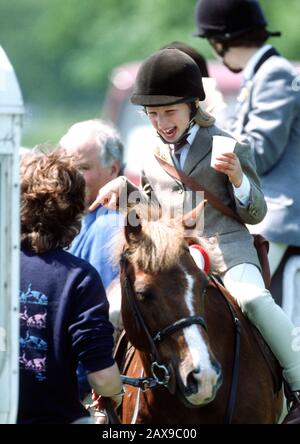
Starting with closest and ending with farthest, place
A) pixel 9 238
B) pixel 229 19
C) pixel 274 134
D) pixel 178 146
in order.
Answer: pixel 9 238
pixel 178 146
pixel 274 134
pixel 229 19

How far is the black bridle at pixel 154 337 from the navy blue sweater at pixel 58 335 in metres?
0.27

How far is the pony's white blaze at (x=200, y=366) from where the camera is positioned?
509 centimetres

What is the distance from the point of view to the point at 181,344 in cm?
520

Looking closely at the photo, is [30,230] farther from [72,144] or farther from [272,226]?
[272,226]

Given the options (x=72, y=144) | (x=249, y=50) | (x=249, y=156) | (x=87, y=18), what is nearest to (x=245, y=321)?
(x=249, y=156)

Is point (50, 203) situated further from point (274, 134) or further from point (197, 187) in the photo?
point (274, 134)

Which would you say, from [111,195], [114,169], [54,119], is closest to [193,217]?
[111,195]

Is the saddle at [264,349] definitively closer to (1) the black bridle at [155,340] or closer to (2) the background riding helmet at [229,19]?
(1) the black bridle at [155,340]

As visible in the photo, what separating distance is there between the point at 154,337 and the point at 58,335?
→ 1.54ft

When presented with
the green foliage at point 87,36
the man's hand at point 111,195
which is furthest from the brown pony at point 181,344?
the green foliage at point 87,36

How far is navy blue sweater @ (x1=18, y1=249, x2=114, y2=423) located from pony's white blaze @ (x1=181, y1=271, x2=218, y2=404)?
340mm

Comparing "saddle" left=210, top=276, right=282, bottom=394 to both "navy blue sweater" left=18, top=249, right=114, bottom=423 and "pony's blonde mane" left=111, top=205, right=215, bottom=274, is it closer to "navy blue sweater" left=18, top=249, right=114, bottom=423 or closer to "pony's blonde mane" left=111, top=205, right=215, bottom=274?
"pony's blonde mane" left=111, top=205, right=215, bottom=274

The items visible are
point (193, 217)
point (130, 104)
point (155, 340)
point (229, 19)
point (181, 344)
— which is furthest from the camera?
point (130, 104)

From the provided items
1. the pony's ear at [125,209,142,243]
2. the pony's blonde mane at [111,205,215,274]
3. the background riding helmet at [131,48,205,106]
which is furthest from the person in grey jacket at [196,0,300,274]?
the pony's ear at [125,209,142,243]
